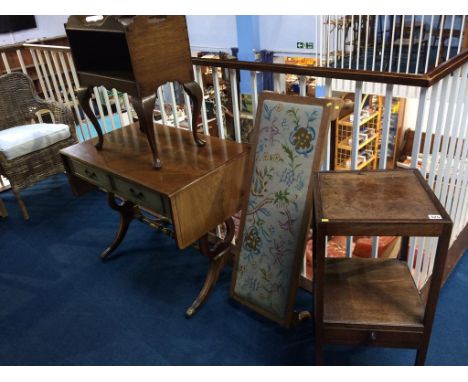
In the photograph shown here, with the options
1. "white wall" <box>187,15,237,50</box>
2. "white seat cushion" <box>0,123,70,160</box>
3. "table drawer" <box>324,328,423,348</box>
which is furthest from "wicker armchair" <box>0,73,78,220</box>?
"white wall" <box>187,15,237,50</box>

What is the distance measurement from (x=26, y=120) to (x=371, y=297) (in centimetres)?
313

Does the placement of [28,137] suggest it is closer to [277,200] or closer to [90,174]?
[90,174]

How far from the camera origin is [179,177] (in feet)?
5.59

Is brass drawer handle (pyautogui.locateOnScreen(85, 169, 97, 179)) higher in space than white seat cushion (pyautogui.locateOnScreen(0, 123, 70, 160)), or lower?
higher

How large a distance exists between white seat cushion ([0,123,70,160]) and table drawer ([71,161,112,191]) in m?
1.03

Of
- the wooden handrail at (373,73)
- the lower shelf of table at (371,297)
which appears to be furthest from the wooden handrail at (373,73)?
the lower shelf of table at (371,297)

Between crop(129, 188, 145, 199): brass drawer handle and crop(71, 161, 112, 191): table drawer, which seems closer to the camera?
crop(129, 188, 145, 199): brass drawer handle

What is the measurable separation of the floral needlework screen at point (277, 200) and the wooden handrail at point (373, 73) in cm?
19

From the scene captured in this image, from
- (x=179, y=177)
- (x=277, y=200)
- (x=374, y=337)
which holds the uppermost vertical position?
(x=179, y=177)

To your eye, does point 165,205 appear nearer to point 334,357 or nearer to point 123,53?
point 123,53

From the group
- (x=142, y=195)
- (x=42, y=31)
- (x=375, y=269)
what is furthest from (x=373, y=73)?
(x=42, y=31)

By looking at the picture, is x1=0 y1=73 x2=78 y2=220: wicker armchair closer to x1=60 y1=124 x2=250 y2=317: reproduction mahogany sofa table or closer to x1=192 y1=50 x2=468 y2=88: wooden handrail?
x1=60 y1=124 x2=250 y2=317: reproduction mahogany sofa table

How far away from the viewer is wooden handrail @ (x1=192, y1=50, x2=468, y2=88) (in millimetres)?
1397

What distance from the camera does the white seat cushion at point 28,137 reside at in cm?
287
